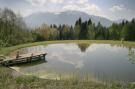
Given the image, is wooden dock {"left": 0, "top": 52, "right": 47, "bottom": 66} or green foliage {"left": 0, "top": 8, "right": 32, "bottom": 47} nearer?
wooden dock {"left": 0, "top": 52, "right": 47, "bottom": 66}

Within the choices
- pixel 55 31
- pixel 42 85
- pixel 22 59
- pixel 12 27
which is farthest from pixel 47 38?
pixel 42 85

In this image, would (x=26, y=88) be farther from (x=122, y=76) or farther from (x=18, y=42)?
(x=18, y=42)

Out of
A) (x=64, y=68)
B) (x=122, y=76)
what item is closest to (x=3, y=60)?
(x=64, y=68)

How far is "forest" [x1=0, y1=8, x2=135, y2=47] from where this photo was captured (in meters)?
30.8

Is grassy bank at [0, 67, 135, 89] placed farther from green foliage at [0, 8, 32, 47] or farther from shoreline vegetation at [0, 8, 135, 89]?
green foliage at [0, 8, 32, 47]

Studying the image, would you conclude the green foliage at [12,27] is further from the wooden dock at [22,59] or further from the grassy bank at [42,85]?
the grassy bank at [42,85]

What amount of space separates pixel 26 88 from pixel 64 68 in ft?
23.4

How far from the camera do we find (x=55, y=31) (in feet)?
161

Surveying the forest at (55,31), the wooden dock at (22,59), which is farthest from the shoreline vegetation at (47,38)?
the wooden dock at (22,59)

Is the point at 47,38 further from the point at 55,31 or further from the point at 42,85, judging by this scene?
the point at 42,85

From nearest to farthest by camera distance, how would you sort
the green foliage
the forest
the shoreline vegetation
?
the shoreline vegetation < the green foliage < the forest

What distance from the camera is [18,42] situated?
106 feet

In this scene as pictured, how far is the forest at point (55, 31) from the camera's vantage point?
30.8 metres

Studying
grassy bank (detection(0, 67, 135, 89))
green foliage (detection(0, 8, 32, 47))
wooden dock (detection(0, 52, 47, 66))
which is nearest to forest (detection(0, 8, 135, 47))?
green foliage (detection(0, 8, 32, 47))
